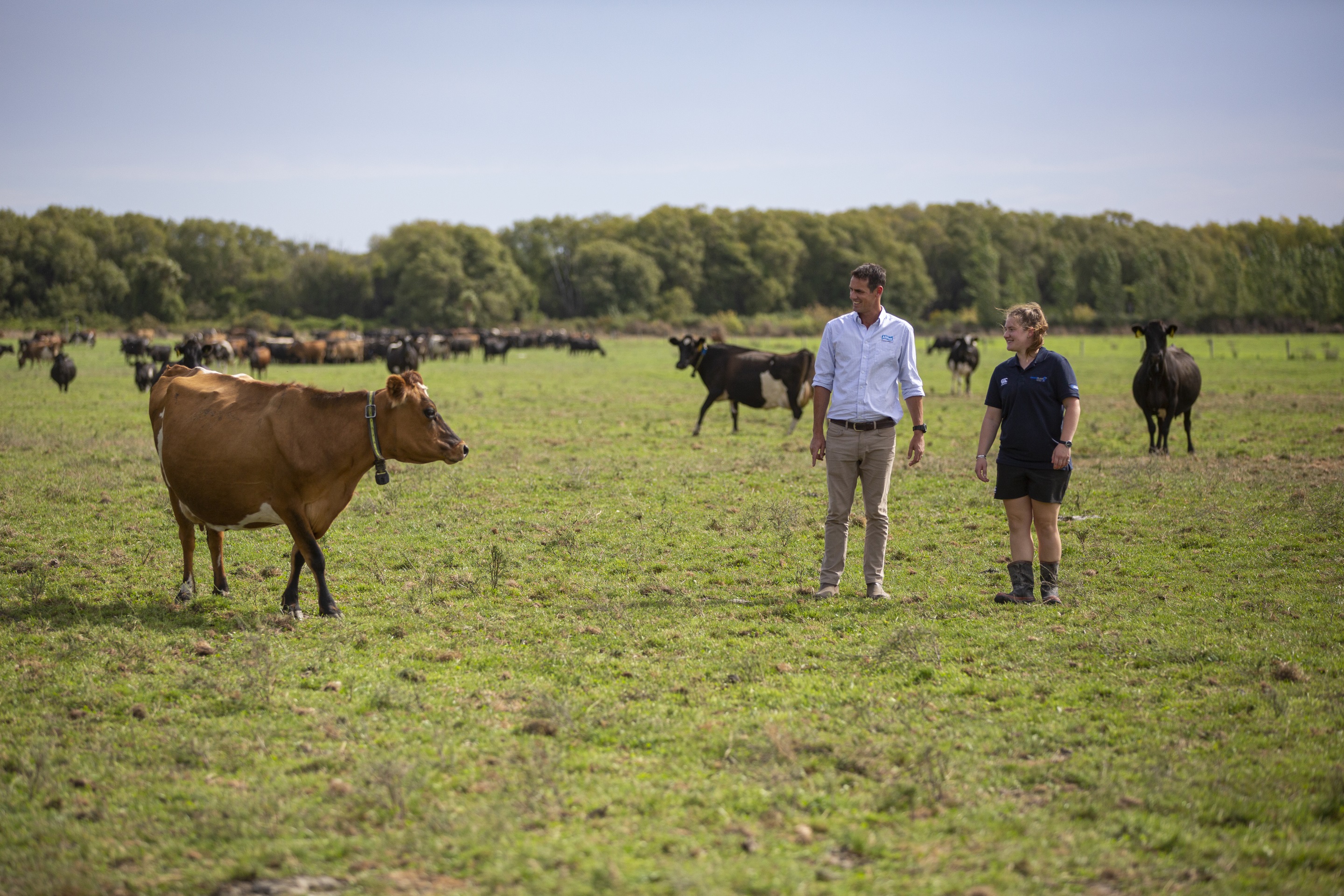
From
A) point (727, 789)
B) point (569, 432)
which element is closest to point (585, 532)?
point (727, 789)

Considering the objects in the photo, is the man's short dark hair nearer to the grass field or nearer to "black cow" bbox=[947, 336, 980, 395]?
the grass field

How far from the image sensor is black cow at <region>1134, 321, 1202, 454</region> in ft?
52.1

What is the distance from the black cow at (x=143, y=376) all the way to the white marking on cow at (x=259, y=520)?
25.2 m

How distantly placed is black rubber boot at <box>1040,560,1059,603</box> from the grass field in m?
0.19

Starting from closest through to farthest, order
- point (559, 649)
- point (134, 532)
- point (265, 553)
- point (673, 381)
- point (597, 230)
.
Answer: point (559, 649)
point (265, 553)
point (134, 532)
point (673, 381)
point (597, 230)

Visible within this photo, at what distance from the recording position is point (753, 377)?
19188 millimetres

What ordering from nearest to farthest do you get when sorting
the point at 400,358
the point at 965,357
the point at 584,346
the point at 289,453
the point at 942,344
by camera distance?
the point at 289,453, the point at 965,357, the point at 400,358, the point at 942,344, the point at 584,346

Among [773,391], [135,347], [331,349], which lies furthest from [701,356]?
[331,349]

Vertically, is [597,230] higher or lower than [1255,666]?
higher

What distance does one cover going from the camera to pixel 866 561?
8047 mm

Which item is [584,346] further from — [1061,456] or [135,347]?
[1061,456]

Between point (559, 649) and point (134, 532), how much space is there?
21.0 feet

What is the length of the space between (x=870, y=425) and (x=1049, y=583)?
2.05 meters

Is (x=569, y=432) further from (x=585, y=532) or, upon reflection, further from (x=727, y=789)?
(x=727, y=789)
